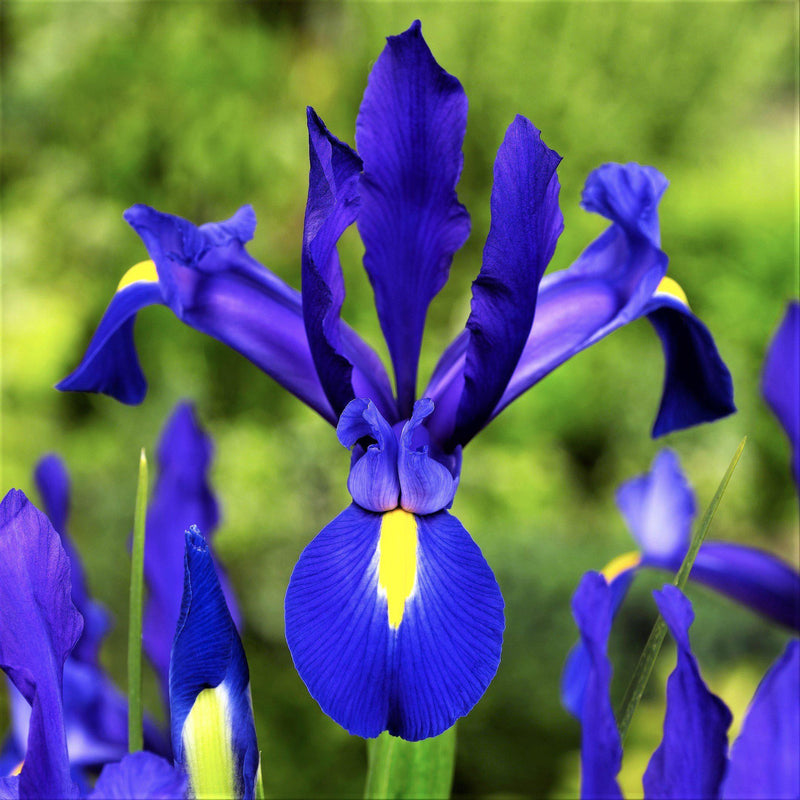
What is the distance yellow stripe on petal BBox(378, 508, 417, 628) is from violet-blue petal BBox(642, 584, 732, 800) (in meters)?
0.09

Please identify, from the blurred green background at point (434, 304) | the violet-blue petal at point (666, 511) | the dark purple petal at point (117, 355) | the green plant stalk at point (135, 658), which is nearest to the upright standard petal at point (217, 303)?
the dark purple petal at point (117, 355)

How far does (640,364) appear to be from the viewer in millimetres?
2916

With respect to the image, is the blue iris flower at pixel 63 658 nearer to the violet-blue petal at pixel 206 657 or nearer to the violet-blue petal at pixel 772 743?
the violet-blue petal at pixel 206 657

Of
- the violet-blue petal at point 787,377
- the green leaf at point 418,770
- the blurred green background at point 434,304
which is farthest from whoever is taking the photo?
the blurred green background at point 434,304

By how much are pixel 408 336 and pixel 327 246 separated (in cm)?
9

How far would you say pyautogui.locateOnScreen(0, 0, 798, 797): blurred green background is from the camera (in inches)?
76.8

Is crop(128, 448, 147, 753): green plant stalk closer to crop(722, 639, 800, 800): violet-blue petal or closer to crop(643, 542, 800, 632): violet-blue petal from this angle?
crop(722, 639, 800, 800): violet-blue petal

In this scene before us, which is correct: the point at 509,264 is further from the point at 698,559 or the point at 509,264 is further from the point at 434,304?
the point at 434,304

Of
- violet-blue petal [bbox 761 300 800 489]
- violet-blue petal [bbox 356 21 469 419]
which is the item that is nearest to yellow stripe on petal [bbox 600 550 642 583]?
violet-blue petal [bbox 761 300 800 489]

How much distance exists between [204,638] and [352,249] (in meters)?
2.74

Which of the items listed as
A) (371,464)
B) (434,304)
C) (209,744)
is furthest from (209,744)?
(434,304)

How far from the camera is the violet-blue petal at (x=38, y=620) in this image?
30cm

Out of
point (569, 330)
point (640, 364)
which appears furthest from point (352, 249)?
point (569, 330)

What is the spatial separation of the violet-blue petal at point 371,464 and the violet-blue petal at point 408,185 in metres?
0.08
